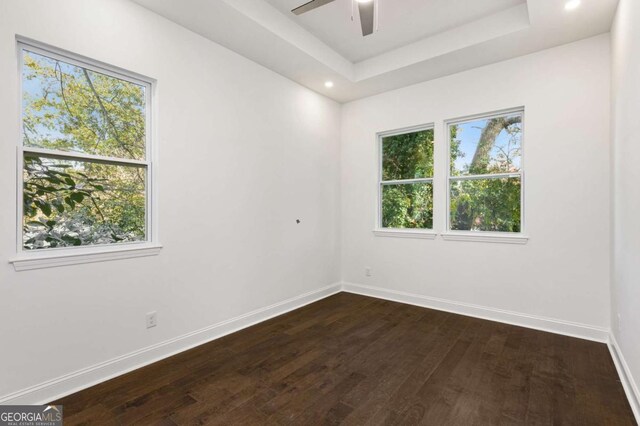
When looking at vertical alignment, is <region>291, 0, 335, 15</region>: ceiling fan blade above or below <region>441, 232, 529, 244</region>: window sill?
above

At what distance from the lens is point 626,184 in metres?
2.25

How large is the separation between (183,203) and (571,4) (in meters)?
3.69

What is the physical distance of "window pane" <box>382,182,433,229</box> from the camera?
13.8 ft

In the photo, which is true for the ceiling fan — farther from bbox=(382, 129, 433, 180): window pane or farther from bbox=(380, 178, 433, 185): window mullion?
bbox=(380, 178, 433, 185): window mullion

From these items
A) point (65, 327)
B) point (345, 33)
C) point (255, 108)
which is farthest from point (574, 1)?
point (65, 327)

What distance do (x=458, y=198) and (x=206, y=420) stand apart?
3.48 metres

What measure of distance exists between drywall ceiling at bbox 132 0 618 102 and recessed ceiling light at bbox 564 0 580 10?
0.13 feet

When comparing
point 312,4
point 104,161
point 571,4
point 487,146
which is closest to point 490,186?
point 487,146

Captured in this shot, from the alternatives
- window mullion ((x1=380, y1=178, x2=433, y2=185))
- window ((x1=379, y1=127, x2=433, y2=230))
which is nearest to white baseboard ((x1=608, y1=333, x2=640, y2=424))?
window ((x1=379, y1=127, x2=433, y2=230))

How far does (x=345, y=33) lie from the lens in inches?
136

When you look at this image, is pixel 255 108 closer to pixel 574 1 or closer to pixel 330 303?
pixel 330 303

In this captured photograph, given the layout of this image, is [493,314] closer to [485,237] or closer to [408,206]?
[485,237]

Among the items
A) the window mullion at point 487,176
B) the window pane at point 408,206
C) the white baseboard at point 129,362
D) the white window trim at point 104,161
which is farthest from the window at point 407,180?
the white window trim at point 104,161

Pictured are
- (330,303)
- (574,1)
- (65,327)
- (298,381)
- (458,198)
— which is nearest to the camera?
(65,327)
